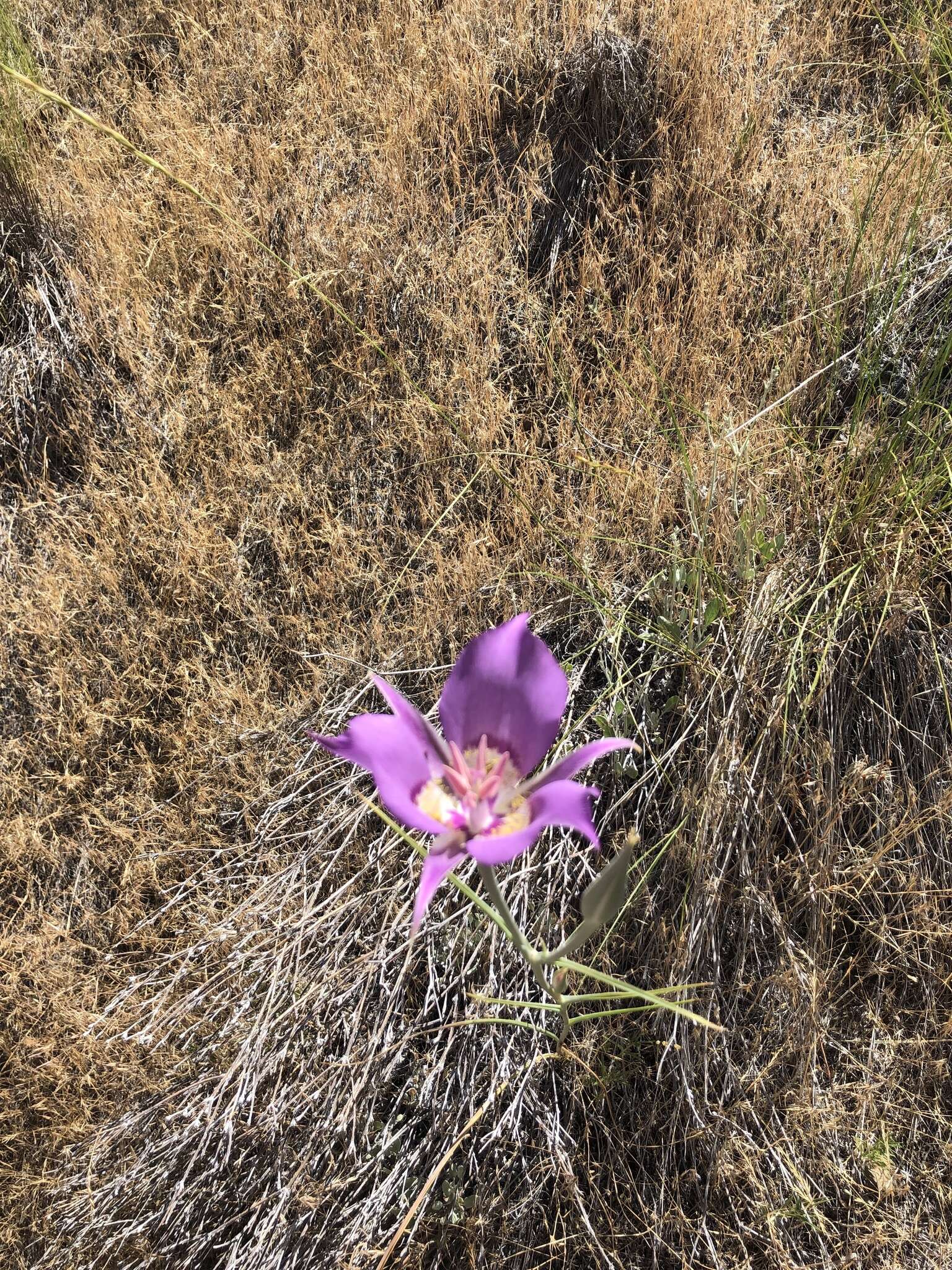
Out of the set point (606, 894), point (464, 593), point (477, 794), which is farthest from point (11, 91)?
point (606, 894)

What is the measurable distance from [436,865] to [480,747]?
264mm

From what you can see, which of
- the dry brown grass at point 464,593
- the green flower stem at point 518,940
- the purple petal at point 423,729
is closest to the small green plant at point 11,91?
the dry brown grass at point 464,593

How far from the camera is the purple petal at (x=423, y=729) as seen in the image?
1117 millimetres

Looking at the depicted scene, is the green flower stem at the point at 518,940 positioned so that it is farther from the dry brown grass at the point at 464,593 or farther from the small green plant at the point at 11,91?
the small green plant at the point at 11,91

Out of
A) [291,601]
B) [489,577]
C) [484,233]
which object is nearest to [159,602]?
[291,601]

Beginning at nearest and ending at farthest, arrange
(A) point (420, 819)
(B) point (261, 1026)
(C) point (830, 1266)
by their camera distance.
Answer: (A) point (420, 819) → (C) point (830, 1266) → (B) point (261, 1026)

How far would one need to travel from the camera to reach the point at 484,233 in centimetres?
272

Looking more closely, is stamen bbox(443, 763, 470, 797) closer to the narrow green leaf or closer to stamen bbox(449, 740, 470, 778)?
stamen bbox(449, 740, 470, 778)

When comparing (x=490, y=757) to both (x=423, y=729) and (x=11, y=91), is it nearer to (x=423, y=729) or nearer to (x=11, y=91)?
(x=423, y=729)

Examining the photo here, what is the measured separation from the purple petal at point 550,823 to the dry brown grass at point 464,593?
967 mm

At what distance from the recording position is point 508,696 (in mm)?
1203

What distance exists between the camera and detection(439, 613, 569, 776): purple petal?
3.84ft

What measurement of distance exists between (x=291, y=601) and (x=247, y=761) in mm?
419

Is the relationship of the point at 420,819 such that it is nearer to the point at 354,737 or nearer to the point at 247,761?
the point at 354,737
